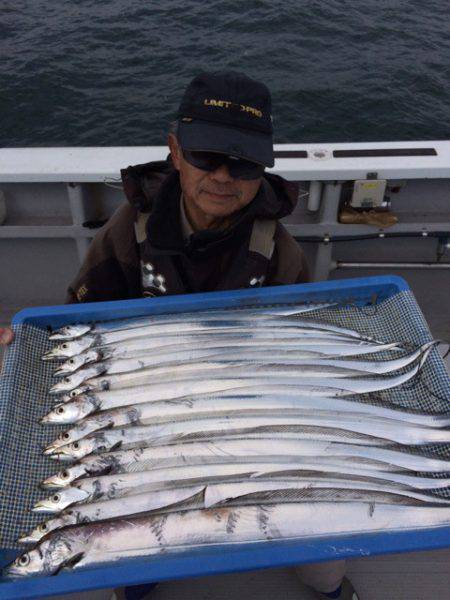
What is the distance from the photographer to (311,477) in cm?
201

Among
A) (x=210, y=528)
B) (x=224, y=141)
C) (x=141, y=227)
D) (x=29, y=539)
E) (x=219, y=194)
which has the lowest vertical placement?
(x=29, y=539)

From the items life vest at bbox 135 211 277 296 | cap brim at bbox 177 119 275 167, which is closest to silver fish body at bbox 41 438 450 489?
life vest at bbox 135 211 277 296

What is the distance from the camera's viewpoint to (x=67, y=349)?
255 centimetres

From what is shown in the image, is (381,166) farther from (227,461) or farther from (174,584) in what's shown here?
(174,584)

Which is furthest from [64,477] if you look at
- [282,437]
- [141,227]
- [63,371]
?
[141,227]

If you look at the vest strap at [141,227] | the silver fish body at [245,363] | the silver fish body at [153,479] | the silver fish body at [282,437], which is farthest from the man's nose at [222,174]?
the silver fish body at [153,479]

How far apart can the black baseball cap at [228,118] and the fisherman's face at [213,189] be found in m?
0.11

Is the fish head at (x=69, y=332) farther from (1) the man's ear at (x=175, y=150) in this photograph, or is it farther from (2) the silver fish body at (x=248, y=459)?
(1) the man's ear at (x=175, y=150)

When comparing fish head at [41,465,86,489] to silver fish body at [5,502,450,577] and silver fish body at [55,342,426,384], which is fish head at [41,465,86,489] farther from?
silver fish body at [55,342,426,384]

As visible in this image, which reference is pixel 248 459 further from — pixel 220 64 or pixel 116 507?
pixel 220 64

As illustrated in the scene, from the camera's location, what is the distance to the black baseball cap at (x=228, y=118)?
231 cm

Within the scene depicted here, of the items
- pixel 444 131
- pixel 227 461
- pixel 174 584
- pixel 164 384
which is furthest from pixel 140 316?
pixel 444 131

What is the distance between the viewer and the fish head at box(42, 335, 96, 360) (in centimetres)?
254

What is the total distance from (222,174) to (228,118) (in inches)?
10.3
